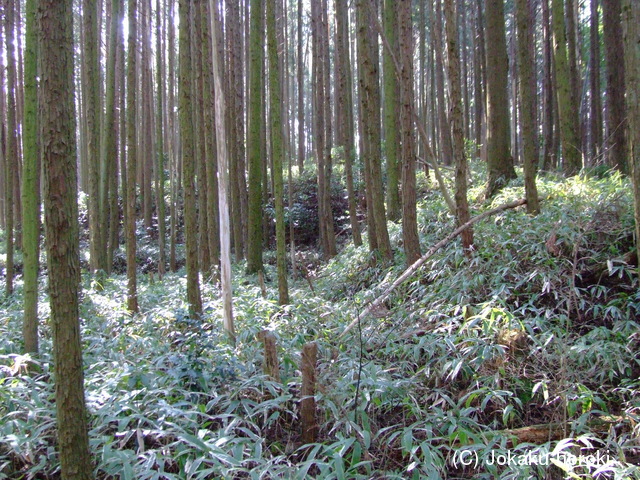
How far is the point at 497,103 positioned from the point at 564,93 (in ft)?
3.22

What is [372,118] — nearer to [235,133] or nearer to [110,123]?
[235,133]

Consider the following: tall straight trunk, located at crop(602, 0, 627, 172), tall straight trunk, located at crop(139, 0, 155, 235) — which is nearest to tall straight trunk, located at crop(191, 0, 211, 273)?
tall straight trunk, located at crop(139, 0, 155, 235)

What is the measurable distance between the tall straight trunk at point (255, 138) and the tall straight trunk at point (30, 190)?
4504 millimetres

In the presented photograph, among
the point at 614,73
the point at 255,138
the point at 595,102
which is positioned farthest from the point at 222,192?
the point at 595,102

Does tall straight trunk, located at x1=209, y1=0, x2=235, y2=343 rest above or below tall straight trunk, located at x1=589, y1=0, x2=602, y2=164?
below

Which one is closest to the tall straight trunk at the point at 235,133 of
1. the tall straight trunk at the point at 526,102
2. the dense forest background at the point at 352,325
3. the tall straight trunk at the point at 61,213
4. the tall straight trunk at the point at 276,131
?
the dense forest background at the point at 352,325

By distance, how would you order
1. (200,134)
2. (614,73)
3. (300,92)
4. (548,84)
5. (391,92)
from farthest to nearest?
(300,92) < (548,84) < (614,73) < (391,92) < (200,134)

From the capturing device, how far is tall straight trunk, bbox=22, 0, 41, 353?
424cm

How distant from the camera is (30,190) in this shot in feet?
14.6

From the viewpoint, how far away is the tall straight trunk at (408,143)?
604cm

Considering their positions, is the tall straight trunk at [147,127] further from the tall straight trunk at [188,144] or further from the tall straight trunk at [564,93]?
the tall straight trunk at [564,93]

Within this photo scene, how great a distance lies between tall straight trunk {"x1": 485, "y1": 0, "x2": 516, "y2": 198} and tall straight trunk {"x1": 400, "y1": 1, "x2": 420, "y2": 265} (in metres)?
2.09

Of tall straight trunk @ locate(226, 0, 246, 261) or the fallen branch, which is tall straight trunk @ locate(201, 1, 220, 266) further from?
the fallen branch

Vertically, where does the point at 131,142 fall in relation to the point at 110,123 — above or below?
below
